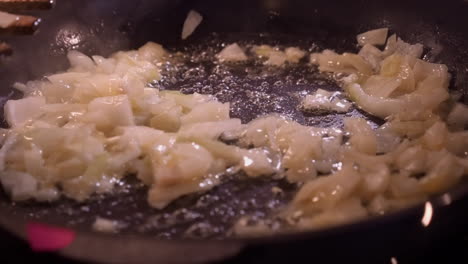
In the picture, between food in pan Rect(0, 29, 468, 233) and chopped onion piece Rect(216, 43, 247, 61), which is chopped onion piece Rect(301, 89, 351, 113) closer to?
food in pan Rect(0, 29, 468, 233)

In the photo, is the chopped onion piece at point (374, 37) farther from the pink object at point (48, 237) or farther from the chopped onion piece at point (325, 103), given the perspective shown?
the pink object at point (48, 237)

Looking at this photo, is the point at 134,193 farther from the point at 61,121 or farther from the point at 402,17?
the point at 402,17

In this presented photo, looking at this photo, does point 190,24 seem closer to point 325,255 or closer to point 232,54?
point 232,54

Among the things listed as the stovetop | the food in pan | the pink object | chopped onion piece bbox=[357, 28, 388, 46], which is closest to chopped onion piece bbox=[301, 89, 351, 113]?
the food in pan

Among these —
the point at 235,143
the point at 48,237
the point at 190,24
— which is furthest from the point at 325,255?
the point at 190,24

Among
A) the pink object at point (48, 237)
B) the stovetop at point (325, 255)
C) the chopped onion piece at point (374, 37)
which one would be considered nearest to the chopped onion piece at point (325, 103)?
the chopped onion piece at point (374, 37)
